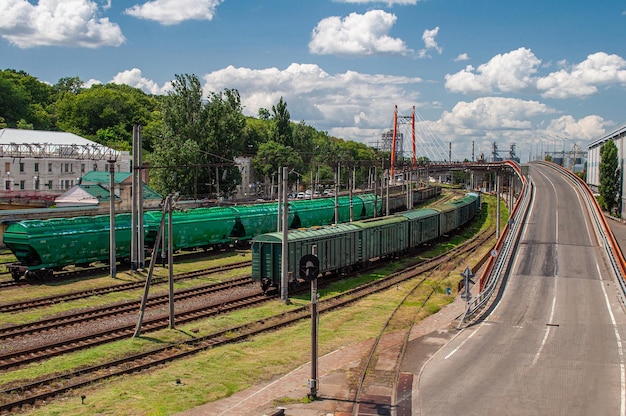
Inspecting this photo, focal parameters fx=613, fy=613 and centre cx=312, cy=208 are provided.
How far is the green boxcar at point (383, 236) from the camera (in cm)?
4203

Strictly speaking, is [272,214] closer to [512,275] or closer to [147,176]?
[512,275]

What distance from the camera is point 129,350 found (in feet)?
75.4

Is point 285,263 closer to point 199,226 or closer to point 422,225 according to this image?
point 199,226

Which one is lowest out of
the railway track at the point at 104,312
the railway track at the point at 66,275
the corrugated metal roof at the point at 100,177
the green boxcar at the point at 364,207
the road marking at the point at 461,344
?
the railway track at the point at 104,312

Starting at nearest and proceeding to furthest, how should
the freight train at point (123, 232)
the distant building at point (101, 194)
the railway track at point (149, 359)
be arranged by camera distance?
1. the railway track at point (149, 359)
2. the freight train at point (123, 232)
3. the distant building at point (101, 194)

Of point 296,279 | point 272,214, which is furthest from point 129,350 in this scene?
point 272,214

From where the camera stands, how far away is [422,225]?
175ft

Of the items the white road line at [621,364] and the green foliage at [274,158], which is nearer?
the white road line at [621,364]

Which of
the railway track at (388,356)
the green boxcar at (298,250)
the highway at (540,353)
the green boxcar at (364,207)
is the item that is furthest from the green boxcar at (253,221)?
the highway at (540,353)

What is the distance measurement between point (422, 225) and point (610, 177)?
3879 centimetres

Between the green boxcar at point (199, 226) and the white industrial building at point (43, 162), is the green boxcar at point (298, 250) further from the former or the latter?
the white industrial building at point (43, 162)

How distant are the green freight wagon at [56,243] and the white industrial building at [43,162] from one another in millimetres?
34657

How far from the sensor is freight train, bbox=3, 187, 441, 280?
116 ft

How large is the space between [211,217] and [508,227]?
23704 millimetres
